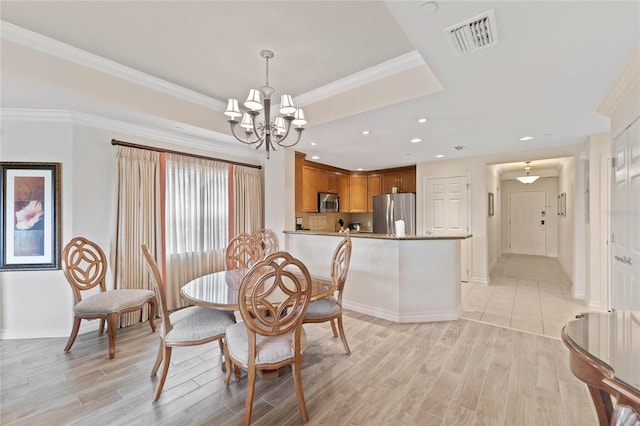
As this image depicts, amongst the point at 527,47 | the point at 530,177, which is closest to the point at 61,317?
the point at 527,47

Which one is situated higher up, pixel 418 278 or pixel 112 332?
pixel 418 278

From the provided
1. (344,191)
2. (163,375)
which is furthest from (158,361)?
(344,191)

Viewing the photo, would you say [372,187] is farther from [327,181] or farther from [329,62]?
[329,62]

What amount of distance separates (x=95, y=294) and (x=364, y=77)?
143 inches

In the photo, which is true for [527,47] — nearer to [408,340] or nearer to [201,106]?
[408,340]

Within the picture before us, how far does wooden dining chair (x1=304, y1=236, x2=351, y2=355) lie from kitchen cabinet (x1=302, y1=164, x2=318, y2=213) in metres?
2.81

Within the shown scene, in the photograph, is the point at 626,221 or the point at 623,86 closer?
the point at 623,86

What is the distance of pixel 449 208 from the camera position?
5383mm

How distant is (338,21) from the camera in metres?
1.88

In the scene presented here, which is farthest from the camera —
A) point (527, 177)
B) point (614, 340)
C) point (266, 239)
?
point (527, 177)

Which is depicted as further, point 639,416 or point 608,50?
point 608,50

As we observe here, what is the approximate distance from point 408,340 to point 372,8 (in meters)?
2.94

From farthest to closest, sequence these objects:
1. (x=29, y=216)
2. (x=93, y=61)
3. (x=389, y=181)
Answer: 1. (x=389, y=181)
2. (x=29, y=216)
3. (x=93, y=61)

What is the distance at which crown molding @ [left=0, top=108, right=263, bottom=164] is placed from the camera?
2.79 meters
